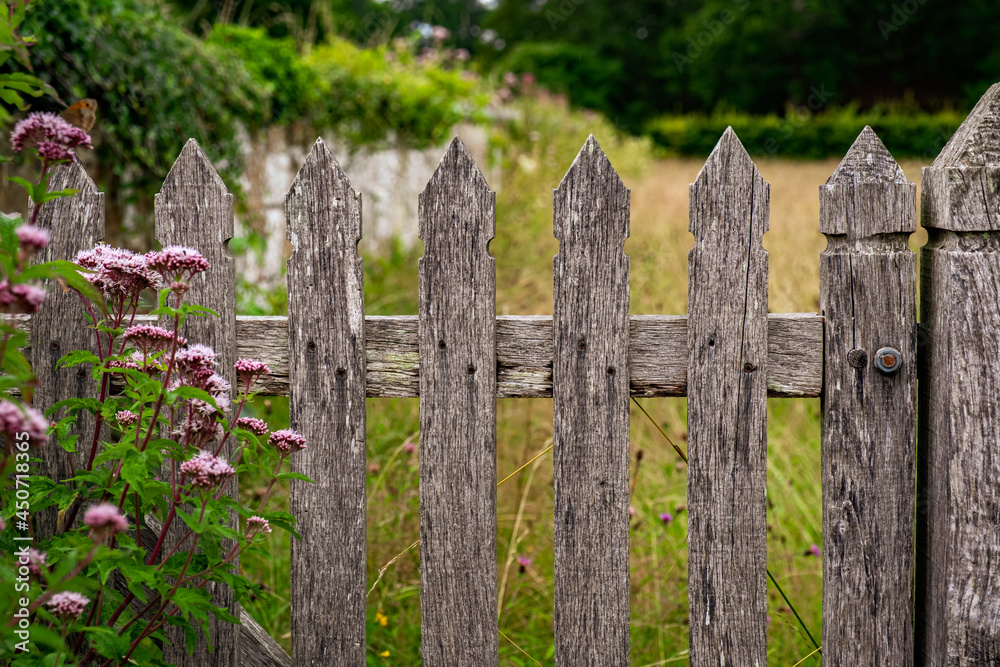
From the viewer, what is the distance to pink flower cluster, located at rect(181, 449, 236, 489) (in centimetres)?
108

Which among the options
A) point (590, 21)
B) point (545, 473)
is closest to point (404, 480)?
point (545, 473)

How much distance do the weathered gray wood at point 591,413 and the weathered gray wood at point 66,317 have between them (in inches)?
38.2

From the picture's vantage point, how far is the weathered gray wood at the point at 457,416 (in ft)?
4.73

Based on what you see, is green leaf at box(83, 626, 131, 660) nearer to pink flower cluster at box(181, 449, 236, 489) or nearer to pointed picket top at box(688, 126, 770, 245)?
pink flower cluster at box(181, 449, 236, 489)

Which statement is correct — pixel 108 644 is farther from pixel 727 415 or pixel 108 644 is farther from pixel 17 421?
pixel 727 415

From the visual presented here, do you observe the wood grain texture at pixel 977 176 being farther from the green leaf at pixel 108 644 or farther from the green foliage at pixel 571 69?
the green foliage at pixel 571 69

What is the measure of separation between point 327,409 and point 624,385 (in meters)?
0.60

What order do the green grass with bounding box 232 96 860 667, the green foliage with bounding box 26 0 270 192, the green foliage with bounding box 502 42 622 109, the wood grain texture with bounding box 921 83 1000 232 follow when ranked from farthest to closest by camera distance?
the green foliage with bounding box 502 42 622 109 → the green foliage with bounding box 26 0 270 192 → the green grass with bounding box 232 96 860 667 → the wood grain texture with bounding box 921 83 1000 232

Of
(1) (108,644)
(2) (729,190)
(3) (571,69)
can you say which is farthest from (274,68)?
(3) (571,69)

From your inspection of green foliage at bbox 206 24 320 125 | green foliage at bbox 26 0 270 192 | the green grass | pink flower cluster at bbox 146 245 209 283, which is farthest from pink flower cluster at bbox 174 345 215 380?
green foliage at bbox 206 24 320 125

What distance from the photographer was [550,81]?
1035 inches

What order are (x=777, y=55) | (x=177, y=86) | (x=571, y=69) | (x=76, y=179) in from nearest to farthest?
1. (x=76, y=179)
2. (x=177, y=86)
3. (x=777, y=55)
4. (x=571, y=69)

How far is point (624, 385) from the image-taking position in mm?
1442

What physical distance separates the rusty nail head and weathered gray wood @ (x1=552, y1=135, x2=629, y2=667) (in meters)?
0.49
